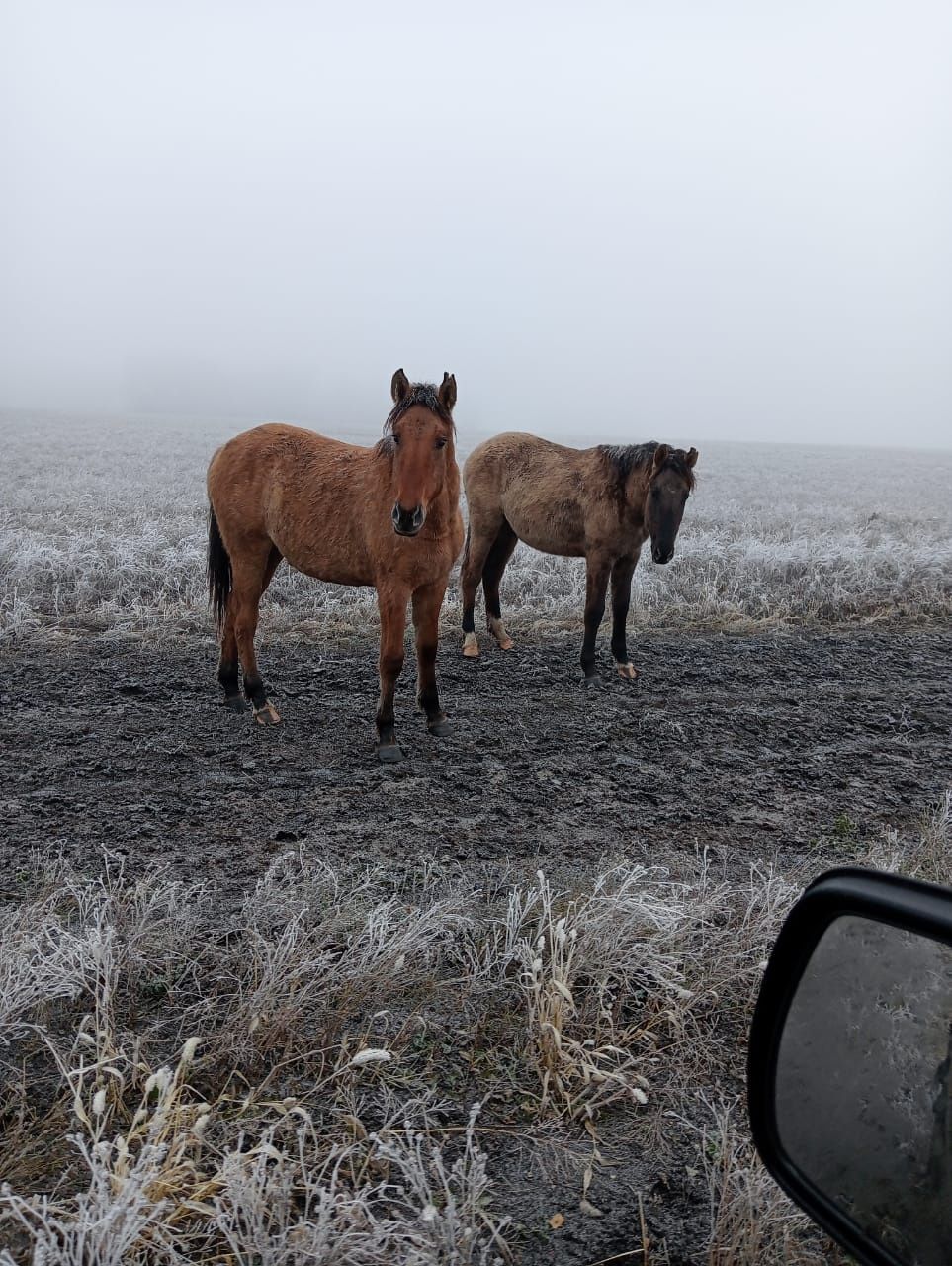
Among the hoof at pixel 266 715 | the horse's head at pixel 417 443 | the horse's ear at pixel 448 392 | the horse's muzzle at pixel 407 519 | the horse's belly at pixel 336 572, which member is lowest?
the hoof at pixel 266 715

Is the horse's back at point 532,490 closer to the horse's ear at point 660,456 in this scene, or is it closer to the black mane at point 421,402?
the horse's ear at point 660,456

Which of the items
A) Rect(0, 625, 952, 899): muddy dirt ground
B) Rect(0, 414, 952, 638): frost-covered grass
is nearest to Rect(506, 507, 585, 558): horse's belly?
Rect(0, 625, 952, 899): muddy dirt ground

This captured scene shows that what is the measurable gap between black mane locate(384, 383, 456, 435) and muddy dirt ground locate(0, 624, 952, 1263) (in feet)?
7.24

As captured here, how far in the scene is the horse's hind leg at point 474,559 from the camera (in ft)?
26.8

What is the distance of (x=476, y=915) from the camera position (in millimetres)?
3451

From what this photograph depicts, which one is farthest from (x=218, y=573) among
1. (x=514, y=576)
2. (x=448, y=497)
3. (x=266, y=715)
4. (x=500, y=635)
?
(x=514, y=576)

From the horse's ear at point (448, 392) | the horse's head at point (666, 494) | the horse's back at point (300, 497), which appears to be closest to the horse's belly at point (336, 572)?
the horse's back at point (300, 497)

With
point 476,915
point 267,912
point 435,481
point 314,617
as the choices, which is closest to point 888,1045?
point 476,915

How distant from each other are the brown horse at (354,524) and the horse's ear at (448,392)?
0.01m

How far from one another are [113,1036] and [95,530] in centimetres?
1187

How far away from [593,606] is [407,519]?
276 cm

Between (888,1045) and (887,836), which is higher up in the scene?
(888,1045)

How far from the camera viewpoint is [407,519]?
4879 millimetres

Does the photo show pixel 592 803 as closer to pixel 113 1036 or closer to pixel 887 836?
pixel 887 836
